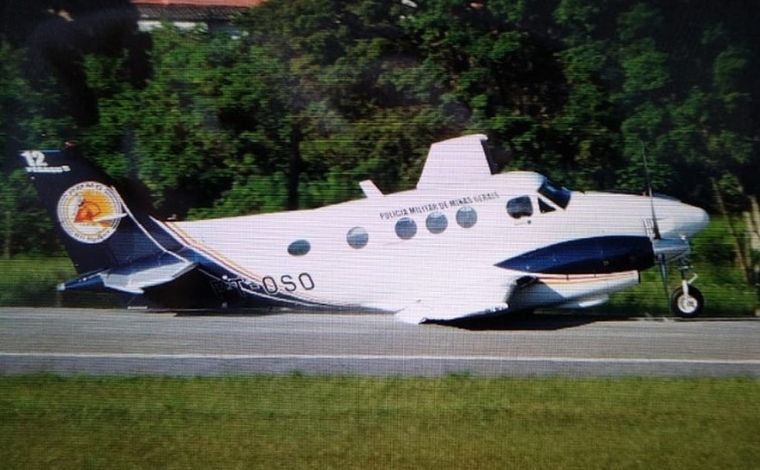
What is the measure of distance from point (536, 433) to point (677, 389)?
4.08 feet

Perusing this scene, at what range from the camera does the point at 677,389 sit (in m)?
6.60

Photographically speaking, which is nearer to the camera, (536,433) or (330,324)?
(536,433)

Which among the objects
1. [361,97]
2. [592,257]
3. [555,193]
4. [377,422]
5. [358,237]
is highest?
[361,97]

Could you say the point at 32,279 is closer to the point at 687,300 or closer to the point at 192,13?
the point at 192,13

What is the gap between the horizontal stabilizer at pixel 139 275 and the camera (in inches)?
303

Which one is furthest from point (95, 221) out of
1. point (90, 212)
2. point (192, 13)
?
point (192, 13)

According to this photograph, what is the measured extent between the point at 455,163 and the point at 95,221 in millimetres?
2624

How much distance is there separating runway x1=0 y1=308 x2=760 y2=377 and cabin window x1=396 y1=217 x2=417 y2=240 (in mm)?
648

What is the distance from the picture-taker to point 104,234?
780 cm

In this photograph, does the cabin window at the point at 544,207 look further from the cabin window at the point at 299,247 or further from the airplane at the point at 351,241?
the cabin window at the point at 299,247

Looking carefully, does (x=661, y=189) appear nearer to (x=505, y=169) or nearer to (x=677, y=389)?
(x=505, y=169)

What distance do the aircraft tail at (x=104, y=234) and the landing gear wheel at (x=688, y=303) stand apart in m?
3.49

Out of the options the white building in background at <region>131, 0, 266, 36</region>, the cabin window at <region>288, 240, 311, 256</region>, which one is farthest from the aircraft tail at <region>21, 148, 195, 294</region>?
the white building in background at <region>131, 0, 266, 36</region>

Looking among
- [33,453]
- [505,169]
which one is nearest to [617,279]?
[505,169]
